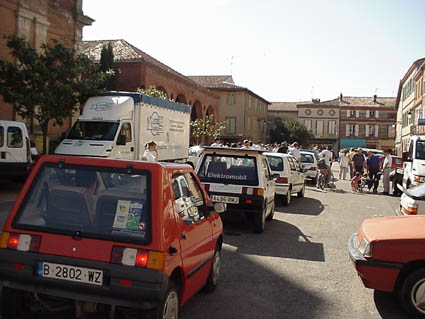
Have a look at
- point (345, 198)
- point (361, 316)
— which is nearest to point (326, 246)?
point (361, 316)

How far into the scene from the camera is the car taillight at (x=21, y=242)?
3873 mm

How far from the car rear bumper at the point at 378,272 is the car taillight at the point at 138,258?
260 cm

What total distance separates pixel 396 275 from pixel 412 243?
387 millimetres

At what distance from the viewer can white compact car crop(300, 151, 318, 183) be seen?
2427cm

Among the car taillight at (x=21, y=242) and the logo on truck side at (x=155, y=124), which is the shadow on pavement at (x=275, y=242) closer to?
the car taillight at (x=21, y=242)

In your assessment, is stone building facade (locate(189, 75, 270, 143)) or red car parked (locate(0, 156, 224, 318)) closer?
red car parked (locate(0, 156, 224, 318))

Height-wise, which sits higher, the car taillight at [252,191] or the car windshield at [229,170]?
the car windshield at [229,170]

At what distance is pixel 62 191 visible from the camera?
4102 millimetres

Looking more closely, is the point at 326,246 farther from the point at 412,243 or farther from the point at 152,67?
the point at 152,67

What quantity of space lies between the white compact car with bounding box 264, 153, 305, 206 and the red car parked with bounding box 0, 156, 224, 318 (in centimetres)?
1038

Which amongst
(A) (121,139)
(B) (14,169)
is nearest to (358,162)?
(A) (121,139)

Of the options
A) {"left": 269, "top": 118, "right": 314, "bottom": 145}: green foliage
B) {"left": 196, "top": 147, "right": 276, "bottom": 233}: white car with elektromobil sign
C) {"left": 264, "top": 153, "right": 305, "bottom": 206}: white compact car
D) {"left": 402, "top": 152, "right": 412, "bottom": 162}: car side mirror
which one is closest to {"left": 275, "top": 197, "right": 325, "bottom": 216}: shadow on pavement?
{"left": 264, "top": 153, "right": 305, "bottom": 206}: white compact car

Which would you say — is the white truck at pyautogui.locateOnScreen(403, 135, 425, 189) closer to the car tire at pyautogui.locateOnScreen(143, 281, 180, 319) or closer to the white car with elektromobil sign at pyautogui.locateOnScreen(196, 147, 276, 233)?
the white car with elektromobil sign at pyautogui.locateOnScreen(196, 147, 276, 233)

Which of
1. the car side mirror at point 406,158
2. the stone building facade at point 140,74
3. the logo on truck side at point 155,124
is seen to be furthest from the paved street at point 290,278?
the stone building facade at point 140,74
